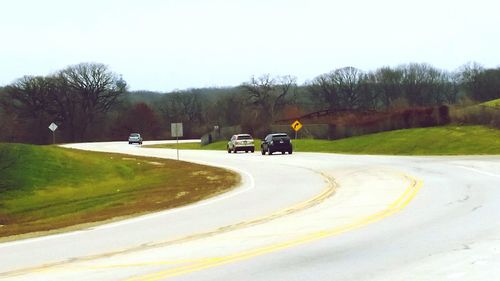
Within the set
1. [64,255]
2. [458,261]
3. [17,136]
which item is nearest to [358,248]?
[458,261]

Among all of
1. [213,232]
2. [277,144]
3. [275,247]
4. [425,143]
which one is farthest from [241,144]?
[275,247]

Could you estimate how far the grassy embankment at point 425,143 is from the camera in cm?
4538

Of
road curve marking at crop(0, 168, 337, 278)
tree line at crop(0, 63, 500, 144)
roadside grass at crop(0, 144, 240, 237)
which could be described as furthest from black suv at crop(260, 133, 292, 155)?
tree line at crop(0, 63, 500, 144)

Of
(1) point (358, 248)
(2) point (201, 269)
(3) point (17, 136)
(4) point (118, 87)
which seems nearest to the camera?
(2) point (201, 269)

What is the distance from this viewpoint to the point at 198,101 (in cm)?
15625

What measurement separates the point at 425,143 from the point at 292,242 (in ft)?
134

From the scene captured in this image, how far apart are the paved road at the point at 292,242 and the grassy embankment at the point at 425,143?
1125 inches

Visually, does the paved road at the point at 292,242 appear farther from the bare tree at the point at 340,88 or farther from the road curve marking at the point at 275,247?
the bare tree at the point at 340,88

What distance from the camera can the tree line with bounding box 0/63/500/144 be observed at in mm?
127062

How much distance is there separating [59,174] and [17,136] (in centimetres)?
9664

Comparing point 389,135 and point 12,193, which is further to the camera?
point 389,135

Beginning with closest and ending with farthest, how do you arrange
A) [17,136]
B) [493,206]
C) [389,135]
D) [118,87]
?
1. [493,206]
2. [389,135]
3. [17,136]
4. [118,87]

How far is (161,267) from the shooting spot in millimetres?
8258

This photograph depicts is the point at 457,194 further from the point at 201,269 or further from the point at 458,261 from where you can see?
the point at 201,269
